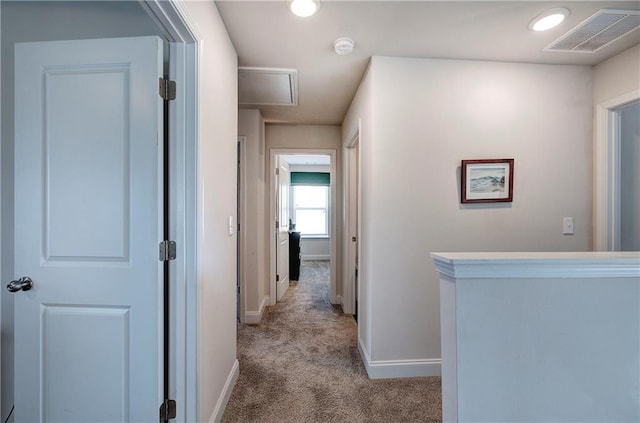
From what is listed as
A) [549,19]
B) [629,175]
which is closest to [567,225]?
[629,175]

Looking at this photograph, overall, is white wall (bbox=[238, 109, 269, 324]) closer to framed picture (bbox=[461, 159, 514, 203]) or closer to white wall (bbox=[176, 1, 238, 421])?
white wall (bbox=[176, 1, 238, 421])

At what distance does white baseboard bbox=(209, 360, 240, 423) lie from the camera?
61.9 inches

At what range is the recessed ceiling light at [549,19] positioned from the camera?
5.25ft

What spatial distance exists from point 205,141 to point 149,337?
3.12 ft

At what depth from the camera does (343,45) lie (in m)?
1.88

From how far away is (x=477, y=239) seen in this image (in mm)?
2129

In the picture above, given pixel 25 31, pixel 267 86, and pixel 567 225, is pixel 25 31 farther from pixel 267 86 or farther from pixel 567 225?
pixel 567 225

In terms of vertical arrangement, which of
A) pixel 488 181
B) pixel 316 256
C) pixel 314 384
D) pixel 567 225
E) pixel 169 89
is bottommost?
pixel 314 384

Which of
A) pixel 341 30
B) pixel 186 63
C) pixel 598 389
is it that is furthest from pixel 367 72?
pixel 598 389

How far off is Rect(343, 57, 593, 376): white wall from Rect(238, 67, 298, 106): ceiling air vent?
757mm

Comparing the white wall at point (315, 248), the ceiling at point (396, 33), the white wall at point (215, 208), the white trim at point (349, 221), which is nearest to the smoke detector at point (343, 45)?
the ceiling at point (396, 33)

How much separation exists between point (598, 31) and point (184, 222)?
8.80ft

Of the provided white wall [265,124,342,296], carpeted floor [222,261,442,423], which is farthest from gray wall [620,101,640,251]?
white wall [265,124,342,296]

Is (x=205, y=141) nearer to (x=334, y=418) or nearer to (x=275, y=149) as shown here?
(x=334, y=418)
